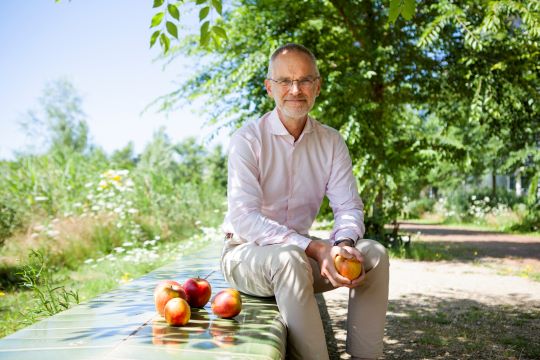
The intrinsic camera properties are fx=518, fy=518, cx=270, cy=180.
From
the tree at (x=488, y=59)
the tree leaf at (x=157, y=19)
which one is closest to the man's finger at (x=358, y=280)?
the tree leaf at (x=157, y=19)

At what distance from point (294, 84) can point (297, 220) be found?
812mm

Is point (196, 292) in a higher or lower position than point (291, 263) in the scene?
lower

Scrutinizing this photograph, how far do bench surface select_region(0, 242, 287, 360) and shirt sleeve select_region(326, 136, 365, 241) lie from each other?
614 millimetres

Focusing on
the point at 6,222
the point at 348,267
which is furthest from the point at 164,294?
the point at 6,222

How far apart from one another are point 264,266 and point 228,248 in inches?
22.8

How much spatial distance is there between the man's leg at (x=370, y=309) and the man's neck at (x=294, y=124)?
2.91 feet

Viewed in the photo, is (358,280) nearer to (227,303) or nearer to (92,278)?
(227,303)

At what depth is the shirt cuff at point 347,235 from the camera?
9.35 feet

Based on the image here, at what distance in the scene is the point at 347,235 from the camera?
2.86 m

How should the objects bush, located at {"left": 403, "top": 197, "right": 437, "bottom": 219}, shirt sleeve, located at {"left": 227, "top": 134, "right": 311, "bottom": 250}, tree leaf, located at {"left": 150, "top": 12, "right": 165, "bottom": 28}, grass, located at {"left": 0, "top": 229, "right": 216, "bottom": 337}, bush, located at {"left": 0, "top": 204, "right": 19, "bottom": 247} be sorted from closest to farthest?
1. shirt sleeve, located at {"left": 227, "top": 134, "right": 311, "bottom": 250}
2. tree leaf, located at {"left": 150, "top": 12, "right": 165, "bottom": 28}
3. grass, located at {"left": 0, "top": 229, "right": 216, "bottom": 337}
4. bush, located at {"left": 0, "top": 204, "right": 19, "bottom": 247}
5. bush, located at {"left": 403, "top": 197, "right": 437, "bottom": 219}

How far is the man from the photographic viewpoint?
2482mm

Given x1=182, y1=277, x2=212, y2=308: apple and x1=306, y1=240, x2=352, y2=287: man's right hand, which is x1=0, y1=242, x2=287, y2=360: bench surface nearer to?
x1=182, y1=277, x2=212, y2=308: apple

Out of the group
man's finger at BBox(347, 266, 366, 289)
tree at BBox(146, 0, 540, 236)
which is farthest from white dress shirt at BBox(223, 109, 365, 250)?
tree at BBox(146, 0, 540, 236)

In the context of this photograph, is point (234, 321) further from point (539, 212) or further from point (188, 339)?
point (539, 212)
